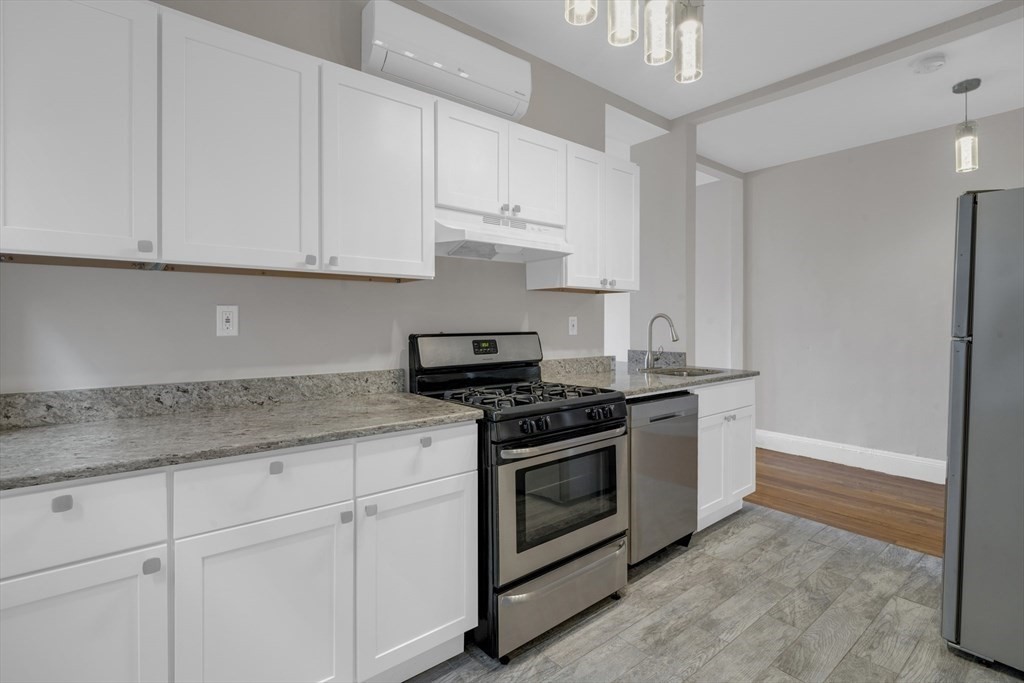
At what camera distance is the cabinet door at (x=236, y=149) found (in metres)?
1.52

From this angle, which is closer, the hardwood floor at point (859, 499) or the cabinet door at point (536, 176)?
the cabinet door at point (536, 176)

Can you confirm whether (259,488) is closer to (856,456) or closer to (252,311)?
(252,311)

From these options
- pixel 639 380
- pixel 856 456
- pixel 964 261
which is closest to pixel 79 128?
pixel 639 380

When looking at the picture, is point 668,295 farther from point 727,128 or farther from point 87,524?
point 87,524

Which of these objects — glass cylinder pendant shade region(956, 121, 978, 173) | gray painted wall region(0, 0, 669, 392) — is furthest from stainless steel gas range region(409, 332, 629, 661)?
glass cylinder pendant shade region(956, 121, 978, 173)

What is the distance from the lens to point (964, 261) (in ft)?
6.09

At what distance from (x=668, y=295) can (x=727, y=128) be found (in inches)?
55.7

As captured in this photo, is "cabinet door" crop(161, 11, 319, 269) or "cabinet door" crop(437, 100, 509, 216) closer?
"cabinet door" crop(161, 11, 319, 269)

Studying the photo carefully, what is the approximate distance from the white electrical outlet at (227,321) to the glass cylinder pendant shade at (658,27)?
1680 mm

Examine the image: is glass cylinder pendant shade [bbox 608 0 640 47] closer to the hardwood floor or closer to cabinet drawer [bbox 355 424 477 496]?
cabinet drawer [bbox 355 424 477 496]

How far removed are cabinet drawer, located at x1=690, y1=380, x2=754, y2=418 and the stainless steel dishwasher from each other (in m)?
0.13

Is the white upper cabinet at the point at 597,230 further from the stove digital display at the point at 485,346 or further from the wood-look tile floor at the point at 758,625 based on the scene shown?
the wood-look tile floor at the point at 758,625

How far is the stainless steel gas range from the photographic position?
6.02 ft

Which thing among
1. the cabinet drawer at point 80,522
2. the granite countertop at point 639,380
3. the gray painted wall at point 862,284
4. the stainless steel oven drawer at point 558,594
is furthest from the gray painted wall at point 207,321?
the gray painted wall at point 862,284
